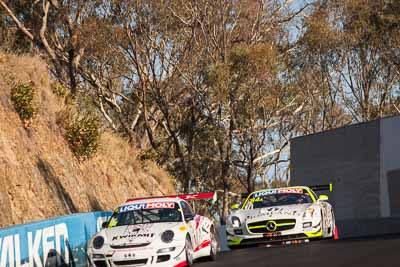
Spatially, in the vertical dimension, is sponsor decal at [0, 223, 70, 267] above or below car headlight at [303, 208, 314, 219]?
below

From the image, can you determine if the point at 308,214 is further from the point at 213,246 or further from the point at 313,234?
the point at 213,246

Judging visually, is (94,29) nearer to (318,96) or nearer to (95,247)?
(318,96)

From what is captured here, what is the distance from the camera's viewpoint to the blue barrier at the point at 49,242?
12.7m

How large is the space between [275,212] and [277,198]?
1169 mm

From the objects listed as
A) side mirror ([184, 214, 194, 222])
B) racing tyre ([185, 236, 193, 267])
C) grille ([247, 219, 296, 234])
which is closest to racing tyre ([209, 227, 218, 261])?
side mirror ([184, 214, 194, 222])

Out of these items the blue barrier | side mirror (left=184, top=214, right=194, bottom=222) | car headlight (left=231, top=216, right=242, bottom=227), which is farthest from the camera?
car headlight (left=231, top=216, right=242, bottom=227)

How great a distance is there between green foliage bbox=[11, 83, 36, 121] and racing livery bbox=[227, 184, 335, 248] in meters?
8.60

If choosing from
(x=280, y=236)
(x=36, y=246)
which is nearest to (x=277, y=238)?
(x=280, y=236)

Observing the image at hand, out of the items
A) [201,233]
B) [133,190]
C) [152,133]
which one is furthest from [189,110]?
[201,233]

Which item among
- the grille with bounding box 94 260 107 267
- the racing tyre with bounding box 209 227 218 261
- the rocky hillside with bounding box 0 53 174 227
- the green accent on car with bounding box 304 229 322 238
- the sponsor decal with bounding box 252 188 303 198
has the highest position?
the rocky hillside with bounding box 0 53 174 227

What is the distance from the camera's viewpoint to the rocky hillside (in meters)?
21.6

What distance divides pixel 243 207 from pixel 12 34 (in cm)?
2345

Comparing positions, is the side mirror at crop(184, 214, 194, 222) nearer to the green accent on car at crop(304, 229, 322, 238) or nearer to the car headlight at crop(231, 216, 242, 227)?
the car headlight at crop(231, 216, 242, 227)

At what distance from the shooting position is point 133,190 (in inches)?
1261
